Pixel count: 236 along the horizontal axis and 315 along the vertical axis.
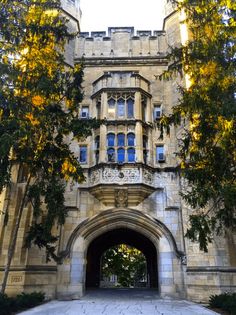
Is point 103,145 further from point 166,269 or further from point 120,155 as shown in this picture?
A: point 166,269

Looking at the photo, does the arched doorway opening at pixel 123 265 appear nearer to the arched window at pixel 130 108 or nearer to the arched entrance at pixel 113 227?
the arched entrance at pixel 113 227

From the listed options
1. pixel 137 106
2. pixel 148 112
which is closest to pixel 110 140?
pixel 137 106

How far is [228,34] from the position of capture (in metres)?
8.21

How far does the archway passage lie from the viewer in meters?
17.8

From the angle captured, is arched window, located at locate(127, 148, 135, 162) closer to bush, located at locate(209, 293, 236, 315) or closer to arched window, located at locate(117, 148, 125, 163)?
arched window, located at locate(117, 148, 125, 163)

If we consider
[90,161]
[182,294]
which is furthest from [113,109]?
[182,294]

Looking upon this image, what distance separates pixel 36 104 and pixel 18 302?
5954 mm

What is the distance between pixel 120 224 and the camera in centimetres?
1279

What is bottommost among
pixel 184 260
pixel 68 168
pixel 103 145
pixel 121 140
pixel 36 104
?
pixel 184 260

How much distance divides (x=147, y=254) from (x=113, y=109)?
10260 mm

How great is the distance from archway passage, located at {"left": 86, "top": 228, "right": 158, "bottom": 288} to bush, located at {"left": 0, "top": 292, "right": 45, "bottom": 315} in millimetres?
7544

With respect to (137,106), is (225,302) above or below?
below

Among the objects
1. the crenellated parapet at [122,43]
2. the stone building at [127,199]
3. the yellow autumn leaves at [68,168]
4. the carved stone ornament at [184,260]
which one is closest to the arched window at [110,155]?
the stone building at [127,199]

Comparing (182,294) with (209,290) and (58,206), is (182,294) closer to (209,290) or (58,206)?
(209,290)
